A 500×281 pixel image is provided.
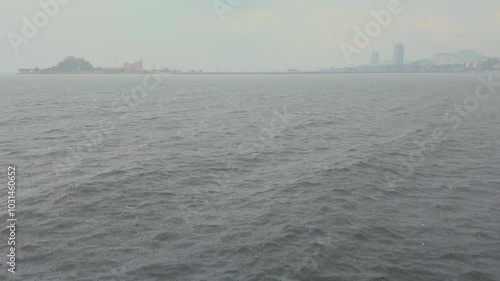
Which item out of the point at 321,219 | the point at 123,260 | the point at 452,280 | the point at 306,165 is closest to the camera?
the point at 452,280

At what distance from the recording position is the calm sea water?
14156 millimetres

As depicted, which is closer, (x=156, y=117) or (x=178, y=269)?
(x=178, y=269)

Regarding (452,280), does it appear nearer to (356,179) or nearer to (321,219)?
(321,219)

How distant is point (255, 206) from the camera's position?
65.6 ft

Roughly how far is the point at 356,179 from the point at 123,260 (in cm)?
1573

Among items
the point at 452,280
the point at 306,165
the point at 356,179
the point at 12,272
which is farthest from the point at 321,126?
the point at 12,272

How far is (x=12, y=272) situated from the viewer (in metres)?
13.4

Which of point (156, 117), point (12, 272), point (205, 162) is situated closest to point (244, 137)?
point (205, 162)

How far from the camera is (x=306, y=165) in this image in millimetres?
27688

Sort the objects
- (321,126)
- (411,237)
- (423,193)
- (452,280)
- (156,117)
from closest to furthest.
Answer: (452,280) < (411,237) < (423,193) < (321,126) < (156,117)

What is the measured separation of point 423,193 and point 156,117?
39.9 metres

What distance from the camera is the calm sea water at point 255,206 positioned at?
46.4ft

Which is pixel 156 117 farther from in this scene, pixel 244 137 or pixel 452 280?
pixel 452 280

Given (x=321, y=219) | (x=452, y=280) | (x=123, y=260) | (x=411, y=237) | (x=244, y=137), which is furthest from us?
(x=244, y=137)
